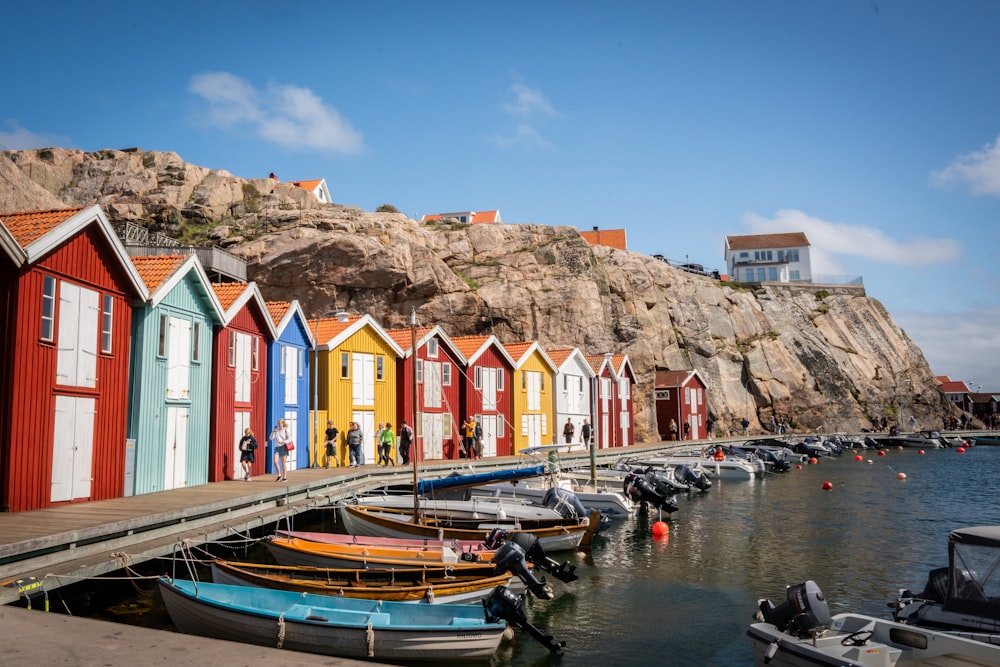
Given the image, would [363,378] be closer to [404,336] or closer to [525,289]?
[404,336]

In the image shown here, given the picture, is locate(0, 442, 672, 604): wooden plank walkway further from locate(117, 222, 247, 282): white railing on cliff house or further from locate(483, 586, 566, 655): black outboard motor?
locate(117, 222, 247, 282): white railing on cliff house

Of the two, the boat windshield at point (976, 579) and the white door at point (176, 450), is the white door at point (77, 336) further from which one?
the boat windshield at point (976, 579)

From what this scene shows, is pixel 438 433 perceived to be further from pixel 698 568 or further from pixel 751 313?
pixel 751 313

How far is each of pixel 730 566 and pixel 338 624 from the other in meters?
14.7

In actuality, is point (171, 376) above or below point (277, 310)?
below

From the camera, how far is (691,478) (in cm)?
4484

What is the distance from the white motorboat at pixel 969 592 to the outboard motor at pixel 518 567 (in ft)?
22.2

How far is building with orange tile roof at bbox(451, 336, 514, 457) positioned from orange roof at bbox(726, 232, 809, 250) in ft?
331

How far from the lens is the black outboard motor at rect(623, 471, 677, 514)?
3244cm

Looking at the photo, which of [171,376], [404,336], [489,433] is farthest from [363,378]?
[171,376]

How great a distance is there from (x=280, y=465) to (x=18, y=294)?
46.1 feet

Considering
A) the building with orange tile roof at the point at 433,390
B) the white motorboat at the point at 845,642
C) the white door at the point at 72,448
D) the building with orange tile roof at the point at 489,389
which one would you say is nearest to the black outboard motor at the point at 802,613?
the white motorboat at the point at 845,642

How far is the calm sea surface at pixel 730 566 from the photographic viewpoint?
602 inches

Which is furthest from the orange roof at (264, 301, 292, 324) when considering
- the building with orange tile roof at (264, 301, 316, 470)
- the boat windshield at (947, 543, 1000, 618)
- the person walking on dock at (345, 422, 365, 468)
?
the boat windshield at (947, 543, 1000, 618)
